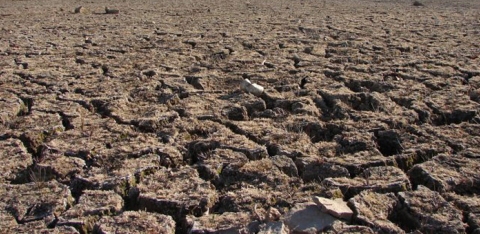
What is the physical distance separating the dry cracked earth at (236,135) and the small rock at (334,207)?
0.12ft

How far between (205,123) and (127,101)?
798 mm

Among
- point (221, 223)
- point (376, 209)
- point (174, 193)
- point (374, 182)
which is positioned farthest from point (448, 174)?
point (174, 193)

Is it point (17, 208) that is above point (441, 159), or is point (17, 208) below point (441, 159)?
below

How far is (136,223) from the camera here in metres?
2.13

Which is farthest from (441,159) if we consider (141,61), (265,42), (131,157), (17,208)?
(265,42)

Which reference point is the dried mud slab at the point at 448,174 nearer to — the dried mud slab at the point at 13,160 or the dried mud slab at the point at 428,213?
the dried mud slab at the point at 428,213

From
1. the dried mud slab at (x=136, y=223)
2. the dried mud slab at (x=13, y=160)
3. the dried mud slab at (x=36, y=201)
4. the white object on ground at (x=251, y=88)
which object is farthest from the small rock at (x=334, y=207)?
the white object on ground at (x=251, y=88)

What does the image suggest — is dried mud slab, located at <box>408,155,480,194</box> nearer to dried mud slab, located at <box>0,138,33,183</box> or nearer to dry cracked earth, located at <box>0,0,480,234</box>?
dry cracked earth, located at <box>0,0,480,234</box>

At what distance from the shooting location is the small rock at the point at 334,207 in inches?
84.1

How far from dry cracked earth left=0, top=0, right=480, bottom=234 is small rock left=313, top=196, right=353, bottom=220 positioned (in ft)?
0.12

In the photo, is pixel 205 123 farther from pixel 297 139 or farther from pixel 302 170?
pixel 302 170

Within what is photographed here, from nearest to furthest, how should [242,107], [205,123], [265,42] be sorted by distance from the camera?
[205,123] < [242,107] < [265,42]

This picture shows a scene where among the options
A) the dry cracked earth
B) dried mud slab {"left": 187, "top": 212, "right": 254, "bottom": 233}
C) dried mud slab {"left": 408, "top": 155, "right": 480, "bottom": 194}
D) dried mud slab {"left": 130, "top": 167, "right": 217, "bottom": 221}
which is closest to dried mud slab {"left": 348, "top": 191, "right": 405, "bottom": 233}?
the dry cracked earth

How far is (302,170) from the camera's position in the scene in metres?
2.63
